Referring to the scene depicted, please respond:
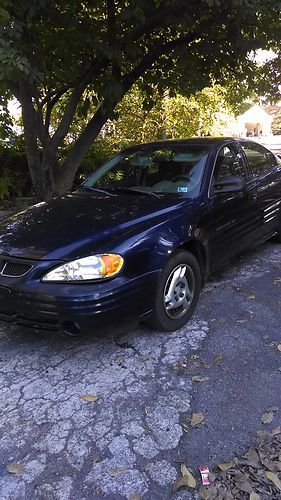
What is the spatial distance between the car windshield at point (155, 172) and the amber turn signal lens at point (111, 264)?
1.07 meters

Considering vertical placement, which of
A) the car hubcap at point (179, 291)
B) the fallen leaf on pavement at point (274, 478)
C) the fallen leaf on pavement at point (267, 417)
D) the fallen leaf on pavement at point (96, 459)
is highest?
the car hubcap at point (179, 291)

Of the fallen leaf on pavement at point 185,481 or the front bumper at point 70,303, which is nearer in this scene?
the fallen leaf on pavement at point 185,481

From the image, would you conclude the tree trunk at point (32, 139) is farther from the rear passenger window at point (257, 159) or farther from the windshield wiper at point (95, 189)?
the rear passenger window at point (257, 159)

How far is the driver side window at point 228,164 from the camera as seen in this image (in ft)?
13.5

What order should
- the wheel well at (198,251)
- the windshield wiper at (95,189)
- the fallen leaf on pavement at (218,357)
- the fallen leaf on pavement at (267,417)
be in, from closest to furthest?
the fallen leaf on pavement at (267,417) < the fallen leaf on pavement at (218,357) < the wheel well at (198,251) < the windshield wiper at (95,189)

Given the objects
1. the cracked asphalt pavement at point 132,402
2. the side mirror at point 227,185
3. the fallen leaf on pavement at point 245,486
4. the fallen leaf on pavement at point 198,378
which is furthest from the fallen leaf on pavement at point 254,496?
the side mirror at point 227,185

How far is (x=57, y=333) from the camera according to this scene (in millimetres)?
2953

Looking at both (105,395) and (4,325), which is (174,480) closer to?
(105,395)

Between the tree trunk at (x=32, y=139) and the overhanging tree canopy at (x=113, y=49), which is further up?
the overhanging tree canopy at (x=113, y=49)

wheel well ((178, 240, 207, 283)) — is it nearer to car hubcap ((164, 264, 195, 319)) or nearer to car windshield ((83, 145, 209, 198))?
car hubcap ((164, 264, 195, 319))

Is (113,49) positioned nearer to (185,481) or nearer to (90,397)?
(90,397)

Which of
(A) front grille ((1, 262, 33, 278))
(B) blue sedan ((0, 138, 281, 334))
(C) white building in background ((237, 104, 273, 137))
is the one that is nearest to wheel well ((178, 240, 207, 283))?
(B) blue sedan ((0, 138, 281, 334))

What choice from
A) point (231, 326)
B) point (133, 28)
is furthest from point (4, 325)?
point (133, 28)

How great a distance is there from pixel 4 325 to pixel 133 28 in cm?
429
